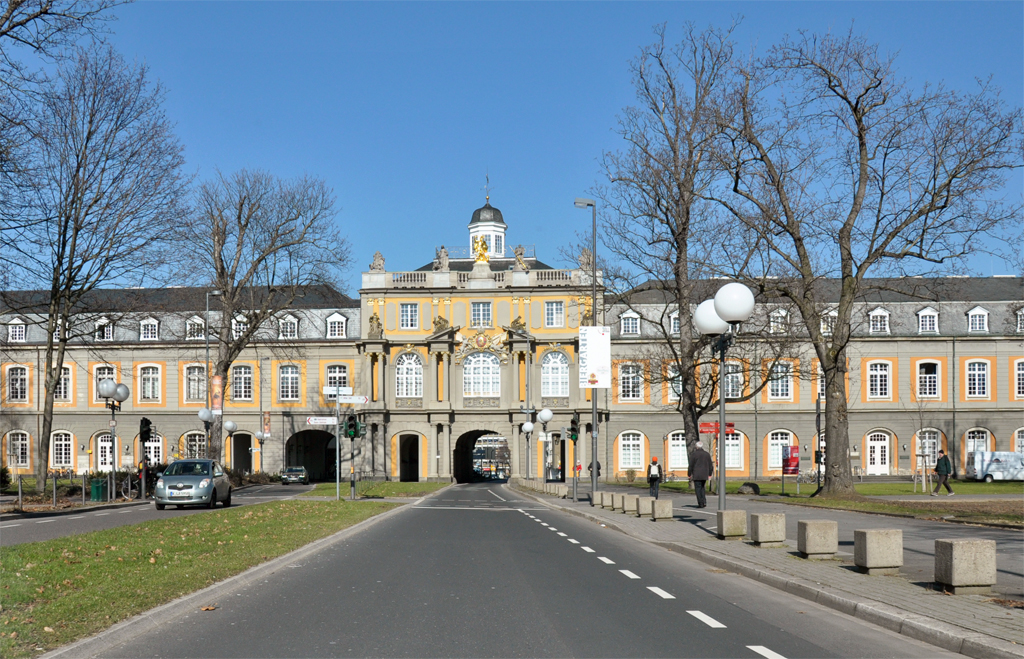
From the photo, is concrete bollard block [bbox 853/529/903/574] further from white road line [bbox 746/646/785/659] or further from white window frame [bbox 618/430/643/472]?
white window frame [bbox 618/430/643/472]

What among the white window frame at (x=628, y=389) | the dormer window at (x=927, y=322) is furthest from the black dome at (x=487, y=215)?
the dormer window at (x=927, y=322)

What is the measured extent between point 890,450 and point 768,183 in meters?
45.7

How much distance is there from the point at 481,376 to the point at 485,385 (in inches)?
27.6

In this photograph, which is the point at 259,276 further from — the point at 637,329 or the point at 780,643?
the point at 780,643

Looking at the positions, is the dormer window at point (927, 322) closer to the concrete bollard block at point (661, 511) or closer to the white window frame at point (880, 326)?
the white window frame at point (880, 326)

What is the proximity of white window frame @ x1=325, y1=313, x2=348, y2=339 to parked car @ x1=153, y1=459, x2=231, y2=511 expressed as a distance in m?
44.9

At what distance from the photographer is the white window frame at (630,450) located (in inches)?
2881

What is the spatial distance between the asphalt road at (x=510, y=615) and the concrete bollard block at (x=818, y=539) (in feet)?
4.38

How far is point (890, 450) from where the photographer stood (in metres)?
71.6

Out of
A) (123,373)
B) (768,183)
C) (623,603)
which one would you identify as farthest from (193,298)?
(623,603)

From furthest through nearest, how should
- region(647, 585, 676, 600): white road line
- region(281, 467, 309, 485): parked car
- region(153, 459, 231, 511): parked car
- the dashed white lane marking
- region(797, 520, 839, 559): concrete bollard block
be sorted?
region(281, 467, 309, 485): parked car → region(153, 459, 231, 511): parked car → region(797, 520, 839, 559): concrete bollard block → region(647, 585, 676, 600): white road line → the dashed white lane marking

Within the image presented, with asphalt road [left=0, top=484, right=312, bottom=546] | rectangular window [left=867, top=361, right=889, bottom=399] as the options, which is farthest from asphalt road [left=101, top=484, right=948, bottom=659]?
rectangular window [left=867, top=361, right=889, bottom=399]

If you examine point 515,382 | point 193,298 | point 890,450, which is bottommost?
point 890,450

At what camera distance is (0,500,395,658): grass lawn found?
28.1 ft
